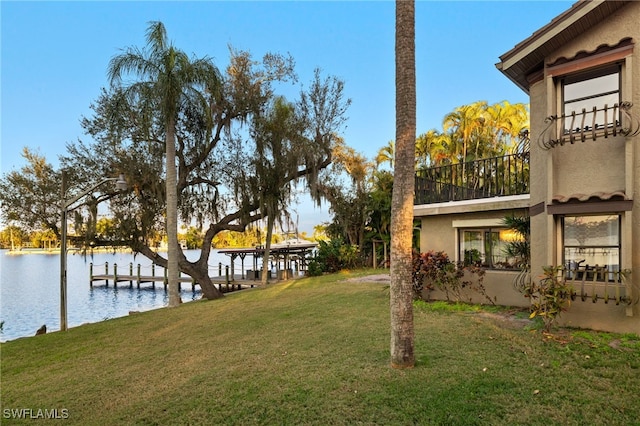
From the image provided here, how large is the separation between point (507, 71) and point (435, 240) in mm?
4710

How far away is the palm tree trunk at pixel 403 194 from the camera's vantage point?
17.6ft

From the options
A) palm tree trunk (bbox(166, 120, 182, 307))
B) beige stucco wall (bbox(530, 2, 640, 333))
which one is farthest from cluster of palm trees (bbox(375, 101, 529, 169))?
beige stucco wall (bbox(530, 2, 640, 333))

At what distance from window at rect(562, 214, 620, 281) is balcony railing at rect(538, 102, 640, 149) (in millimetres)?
1458

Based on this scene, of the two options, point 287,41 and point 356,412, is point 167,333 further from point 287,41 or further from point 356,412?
point 287,41

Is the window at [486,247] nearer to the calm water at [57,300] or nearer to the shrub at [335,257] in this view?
the shrub at [335,257]

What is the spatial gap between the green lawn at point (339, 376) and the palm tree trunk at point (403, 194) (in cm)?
46

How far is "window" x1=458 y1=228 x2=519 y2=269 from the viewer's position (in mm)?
9906

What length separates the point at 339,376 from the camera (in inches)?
205

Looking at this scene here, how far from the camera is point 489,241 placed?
10.2 meters

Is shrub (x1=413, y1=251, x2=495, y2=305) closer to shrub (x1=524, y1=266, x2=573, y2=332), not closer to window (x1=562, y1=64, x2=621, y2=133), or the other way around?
shrub (x1=524, y1=266, x2=573, y2=332)

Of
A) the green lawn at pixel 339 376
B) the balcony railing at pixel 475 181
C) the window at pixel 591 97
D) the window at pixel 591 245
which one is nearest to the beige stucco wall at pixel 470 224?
the balcony railing at pixel 475 181

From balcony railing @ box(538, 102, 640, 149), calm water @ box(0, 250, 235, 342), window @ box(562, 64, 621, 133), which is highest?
window @ box(562, 64, 621, 133)

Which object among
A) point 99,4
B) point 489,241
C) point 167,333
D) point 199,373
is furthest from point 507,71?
point 99,4

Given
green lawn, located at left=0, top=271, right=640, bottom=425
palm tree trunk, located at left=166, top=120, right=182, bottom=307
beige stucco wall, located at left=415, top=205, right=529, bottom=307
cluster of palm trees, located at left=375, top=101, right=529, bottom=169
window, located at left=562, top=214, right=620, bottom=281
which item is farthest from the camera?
cluster of palm trees, located at left=375, top=101, right=529, bottom=169
